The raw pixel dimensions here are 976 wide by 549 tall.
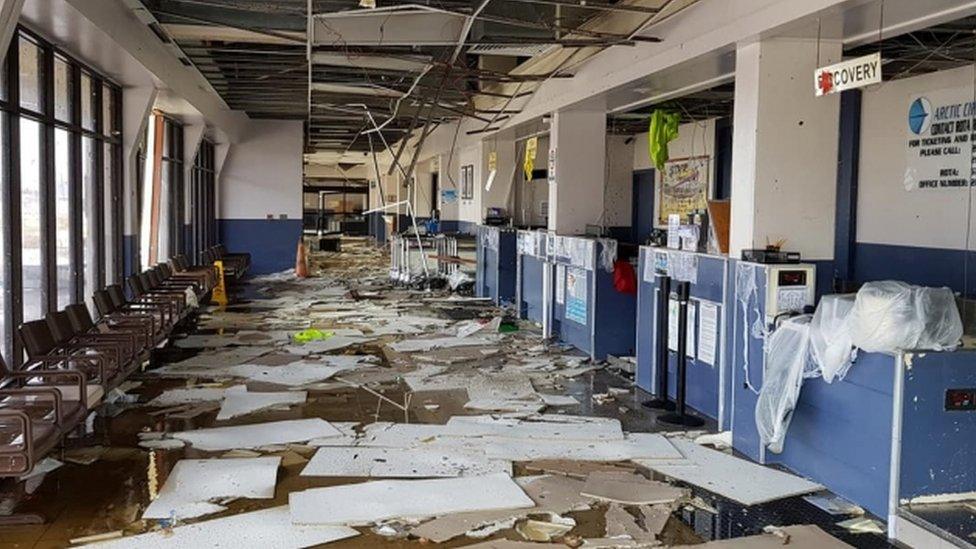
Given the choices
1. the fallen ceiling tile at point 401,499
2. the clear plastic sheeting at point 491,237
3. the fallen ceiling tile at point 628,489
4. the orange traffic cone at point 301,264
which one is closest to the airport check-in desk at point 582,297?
the clear plastic sheeting at point 491,237

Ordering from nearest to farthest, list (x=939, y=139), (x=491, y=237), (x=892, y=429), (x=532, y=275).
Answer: (x=892, y=429) → (x=939, y=139) → (x=532, y=275) → (x=491, y=237)

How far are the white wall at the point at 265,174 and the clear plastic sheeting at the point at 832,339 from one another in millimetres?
14271

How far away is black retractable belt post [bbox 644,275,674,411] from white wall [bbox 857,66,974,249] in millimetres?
2987

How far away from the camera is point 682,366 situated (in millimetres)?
6254

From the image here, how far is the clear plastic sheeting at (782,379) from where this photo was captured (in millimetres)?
4812

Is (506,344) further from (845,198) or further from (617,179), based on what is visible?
(617,179)

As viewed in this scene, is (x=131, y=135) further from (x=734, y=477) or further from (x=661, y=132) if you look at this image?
(x=734, y=477)

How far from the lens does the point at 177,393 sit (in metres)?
6.94

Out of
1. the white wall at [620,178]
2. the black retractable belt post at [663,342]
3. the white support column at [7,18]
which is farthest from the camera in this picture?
the white wall at [620,178]

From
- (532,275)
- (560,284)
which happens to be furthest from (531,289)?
(560,284)

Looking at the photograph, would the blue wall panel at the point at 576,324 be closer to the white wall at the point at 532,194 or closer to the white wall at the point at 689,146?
the white wall at the point at 689,146

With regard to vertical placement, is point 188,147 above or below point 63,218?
above

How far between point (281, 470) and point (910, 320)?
342cm

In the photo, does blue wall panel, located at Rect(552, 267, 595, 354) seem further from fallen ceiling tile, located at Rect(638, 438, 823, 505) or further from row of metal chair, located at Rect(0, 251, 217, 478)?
row of metal chair, located at Rect(0, 251, 217, 478)
